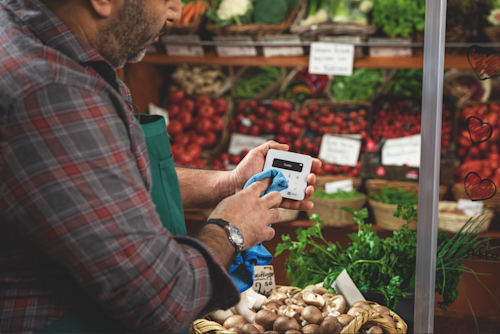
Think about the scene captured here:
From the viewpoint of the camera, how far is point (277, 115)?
3113mm

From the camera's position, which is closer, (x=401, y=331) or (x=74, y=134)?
(x=74, y=134)

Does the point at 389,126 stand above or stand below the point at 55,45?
above

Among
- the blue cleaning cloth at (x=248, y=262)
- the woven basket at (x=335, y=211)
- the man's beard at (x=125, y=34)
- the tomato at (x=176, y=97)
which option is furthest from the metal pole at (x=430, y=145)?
the tomato at (x=176, y=97)

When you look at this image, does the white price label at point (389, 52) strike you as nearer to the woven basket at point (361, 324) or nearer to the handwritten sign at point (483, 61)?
the handwritten sign at point (483, 61)

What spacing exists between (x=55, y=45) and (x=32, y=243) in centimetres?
36

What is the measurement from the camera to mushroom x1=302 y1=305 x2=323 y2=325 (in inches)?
56.2

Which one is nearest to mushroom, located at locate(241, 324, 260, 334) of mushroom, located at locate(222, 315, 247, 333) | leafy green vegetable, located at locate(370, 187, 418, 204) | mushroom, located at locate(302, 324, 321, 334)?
mushroom, located at locate(222, 315, 247, 333)

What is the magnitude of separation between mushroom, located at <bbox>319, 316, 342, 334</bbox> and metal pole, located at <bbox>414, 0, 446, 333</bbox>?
0.45 metres

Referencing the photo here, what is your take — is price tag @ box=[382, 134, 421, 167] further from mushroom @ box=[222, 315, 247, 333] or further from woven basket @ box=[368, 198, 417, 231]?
mushroom @ box=[222, 315, 247, 333]

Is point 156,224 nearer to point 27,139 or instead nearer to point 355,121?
point 27,139

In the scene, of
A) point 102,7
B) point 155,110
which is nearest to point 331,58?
point 155,110

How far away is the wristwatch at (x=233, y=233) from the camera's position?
3.03ft

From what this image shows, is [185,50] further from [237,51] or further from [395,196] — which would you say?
[395,196]

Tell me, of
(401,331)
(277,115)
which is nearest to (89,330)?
(401,331)
